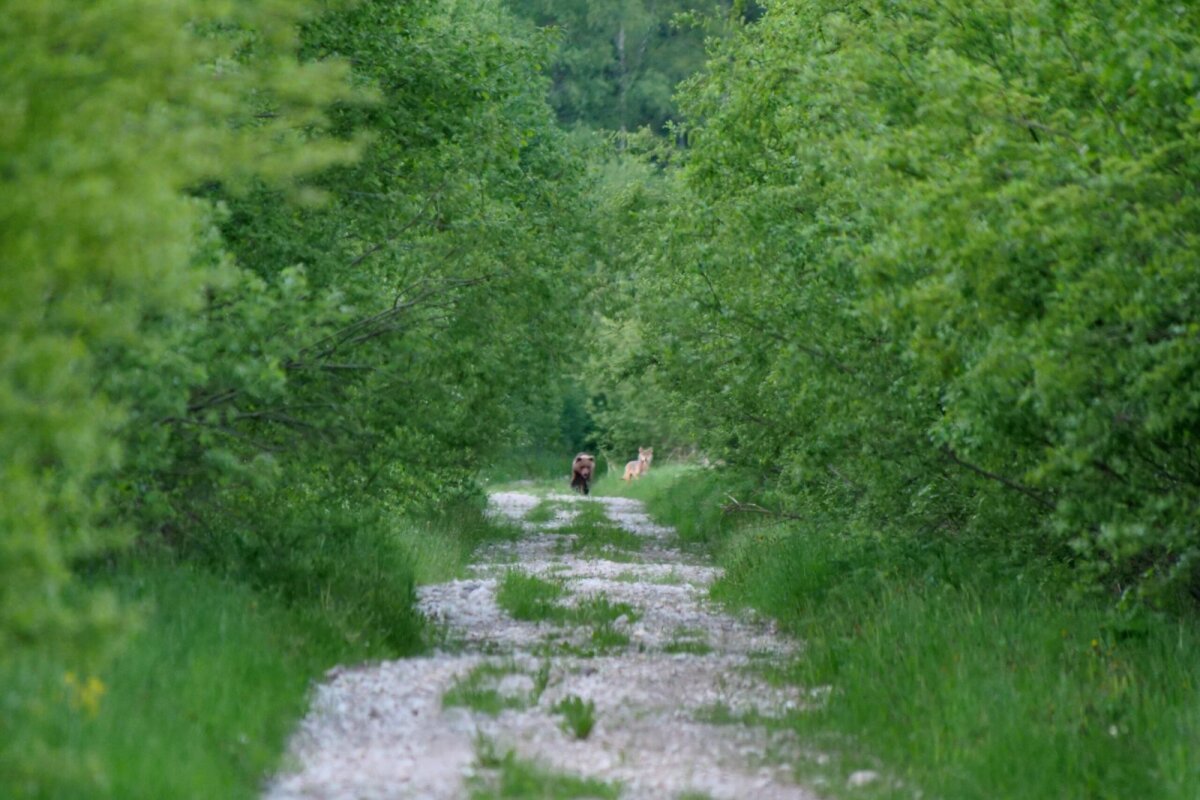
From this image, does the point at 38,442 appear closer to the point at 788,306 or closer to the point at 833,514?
the point at 788,306

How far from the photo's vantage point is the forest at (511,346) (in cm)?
595

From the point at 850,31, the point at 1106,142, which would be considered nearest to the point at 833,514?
the point at 850,31

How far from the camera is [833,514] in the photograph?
1598cm

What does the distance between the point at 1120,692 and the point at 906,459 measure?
3844mm

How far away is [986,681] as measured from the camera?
33.1 ft

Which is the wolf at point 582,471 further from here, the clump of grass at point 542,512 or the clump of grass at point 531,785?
the clump of grass at point 531,785

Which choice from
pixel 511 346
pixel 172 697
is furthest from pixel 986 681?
pixel 511 346

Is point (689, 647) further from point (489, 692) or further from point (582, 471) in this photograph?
point (582, 471)

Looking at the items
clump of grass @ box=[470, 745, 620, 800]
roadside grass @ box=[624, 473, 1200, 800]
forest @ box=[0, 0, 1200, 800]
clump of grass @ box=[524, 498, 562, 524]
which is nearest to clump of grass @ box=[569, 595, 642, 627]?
roadside grass @ box=[624, 473, 1200, 800]

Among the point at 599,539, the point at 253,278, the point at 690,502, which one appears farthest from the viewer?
the point at 690,502

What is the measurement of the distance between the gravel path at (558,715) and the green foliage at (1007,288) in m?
2.29

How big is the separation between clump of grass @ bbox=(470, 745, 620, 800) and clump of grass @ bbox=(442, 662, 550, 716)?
163 centimetres

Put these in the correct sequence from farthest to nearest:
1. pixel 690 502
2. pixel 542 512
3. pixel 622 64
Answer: pixel 622 64 → pixel 542 512 → pixel 690 502

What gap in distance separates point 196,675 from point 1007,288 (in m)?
5.34
